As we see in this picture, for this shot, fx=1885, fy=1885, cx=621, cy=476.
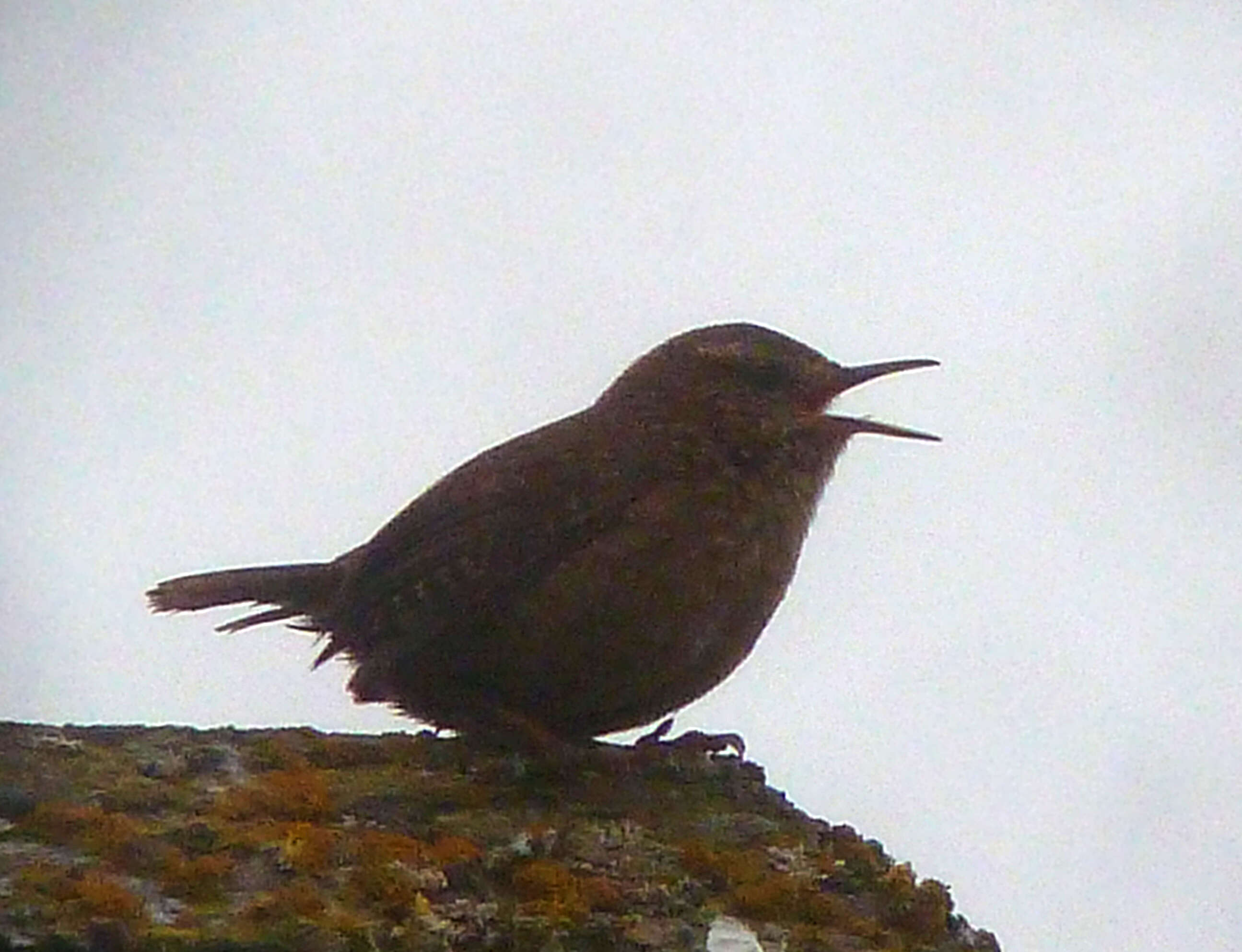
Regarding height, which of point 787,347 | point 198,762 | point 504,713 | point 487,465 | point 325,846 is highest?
point 787,347

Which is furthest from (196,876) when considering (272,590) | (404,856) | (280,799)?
(272,590)

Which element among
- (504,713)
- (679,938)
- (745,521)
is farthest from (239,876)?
(745,521)

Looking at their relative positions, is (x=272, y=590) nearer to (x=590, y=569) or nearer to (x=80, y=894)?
(x=590, y=569)

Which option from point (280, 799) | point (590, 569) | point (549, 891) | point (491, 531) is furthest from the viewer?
point (491, 531)

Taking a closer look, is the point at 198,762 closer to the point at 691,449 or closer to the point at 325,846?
the point at 325,846

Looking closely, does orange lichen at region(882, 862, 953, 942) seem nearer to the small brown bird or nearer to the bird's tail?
the small brown bird
